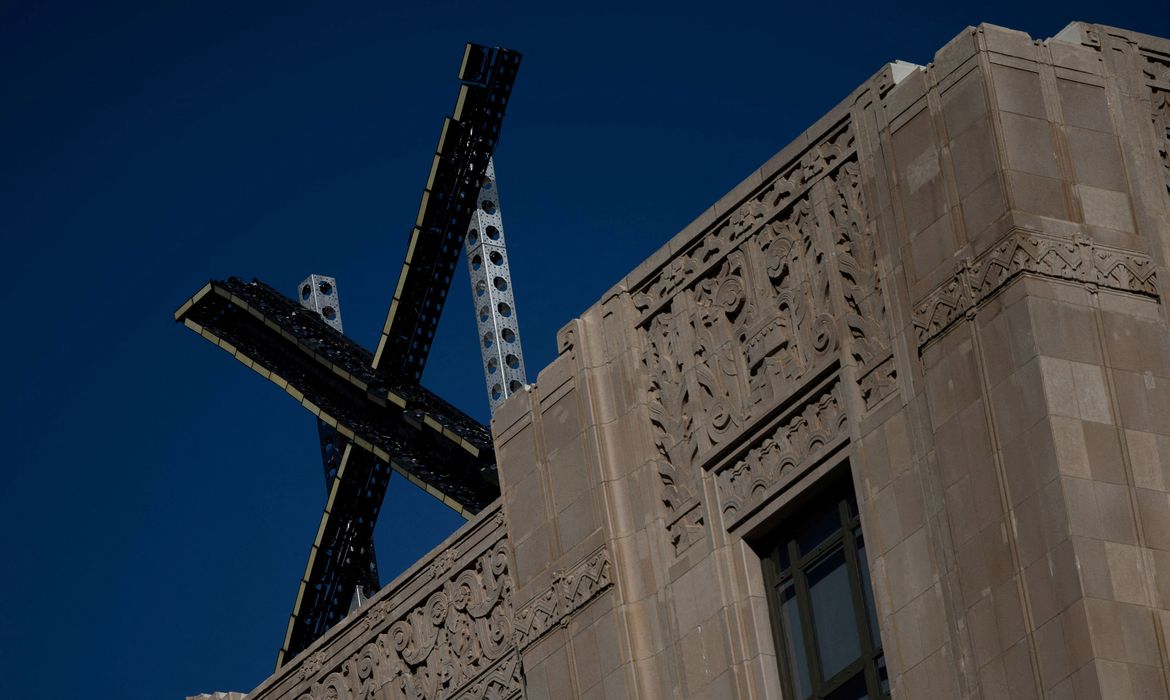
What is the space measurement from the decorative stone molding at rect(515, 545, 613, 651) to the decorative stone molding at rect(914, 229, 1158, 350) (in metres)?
4.82

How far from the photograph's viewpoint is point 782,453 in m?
26.5

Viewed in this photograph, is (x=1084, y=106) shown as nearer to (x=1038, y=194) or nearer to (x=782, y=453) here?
(x=1038, y=194)

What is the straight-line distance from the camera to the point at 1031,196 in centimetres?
2439

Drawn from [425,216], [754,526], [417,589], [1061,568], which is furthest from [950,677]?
[425,216]

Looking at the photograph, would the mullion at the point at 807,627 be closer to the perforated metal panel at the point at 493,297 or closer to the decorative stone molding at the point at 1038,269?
the decorative stone molding at the point at 1038,269

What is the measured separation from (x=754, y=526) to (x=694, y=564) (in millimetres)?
834

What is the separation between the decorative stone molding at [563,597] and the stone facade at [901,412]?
35mm

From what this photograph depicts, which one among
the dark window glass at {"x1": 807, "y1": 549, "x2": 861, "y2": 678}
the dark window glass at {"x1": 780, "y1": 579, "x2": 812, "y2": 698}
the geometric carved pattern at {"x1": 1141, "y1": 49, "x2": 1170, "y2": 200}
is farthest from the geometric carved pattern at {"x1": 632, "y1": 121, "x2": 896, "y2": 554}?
the geometric carved pattern at {"x1": 1141, "y1": 49, "x2": 1170, "y2": 200}

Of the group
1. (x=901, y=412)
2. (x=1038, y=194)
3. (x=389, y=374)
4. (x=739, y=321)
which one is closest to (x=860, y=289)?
(x=901, y=412)

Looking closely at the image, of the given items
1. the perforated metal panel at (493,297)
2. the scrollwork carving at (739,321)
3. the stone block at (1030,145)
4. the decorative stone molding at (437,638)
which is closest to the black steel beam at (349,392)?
the perforated metal panel at (493,297)

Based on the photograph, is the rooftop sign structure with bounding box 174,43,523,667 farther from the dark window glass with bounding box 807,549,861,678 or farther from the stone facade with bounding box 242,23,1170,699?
the dark window glass with bounding box 807,549,861,678

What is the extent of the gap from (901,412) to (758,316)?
233 centimetres

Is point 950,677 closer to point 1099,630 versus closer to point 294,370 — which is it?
point 1099,630

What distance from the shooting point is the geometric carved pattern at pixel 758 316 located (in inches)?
1023
